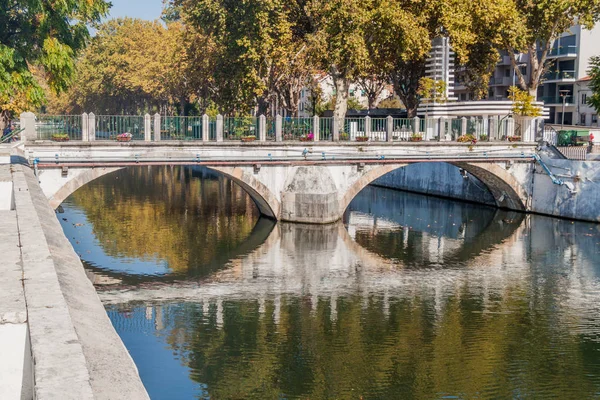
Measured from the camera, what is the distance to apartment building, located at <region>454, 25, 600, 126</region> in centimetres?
8481

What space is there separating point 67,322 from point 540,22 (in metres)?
60.5

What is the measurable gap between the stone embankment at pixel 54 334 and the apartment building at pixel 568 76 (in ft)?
250

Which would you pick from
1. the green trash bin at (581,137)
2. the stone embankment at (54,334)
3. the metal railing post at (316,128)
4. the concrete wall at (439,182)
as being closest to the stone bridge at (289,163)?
the metal railing post at (316,128)

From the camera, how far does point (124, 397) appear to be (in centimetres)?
638

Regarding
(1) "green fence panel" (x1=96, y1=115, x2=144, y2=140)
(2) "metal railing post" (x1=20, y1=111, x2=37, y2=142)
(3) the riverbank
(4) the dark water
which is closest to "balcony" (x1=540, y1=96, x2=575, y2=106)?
(3) the riverbank

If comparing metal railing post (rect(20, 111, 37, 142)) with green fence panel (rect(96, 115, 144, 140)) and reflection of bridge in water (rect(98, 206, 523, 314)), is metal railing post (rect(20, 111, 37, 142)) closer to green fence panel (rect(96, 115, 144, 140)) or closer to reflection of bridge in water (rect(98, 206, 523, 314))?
green fence panel (rect(96, 115, 144, 140))

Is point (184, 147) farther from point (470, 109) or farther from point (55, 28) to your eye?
point (470, 109)

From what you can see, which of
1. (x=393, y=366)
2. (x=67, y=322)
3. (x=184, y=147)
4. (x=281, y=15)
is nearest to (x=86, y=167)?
(x=184, y=147)

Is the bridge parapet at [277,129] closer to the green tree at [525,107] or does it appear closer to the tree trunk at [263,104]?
the green tree at [525,107]

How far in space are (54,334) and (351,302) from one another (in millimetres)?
23288

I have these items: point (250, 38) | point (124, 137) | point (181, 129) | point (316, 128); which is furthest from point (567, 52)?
point (124, 137)

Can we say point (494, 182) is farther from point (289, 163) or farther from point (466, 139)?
point (289, 163)

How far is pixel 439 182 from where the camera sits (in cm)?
6359

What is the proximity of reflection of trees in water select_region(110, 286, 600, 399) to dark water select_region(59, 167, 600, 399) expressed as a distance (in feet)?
0.22
